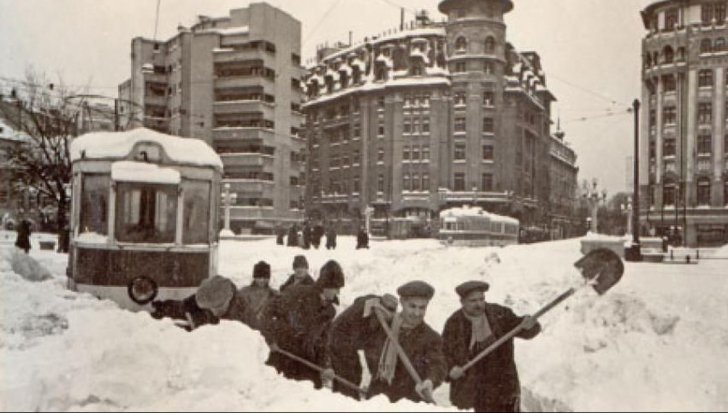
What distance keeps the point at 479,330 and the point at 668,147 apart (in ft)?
30.5

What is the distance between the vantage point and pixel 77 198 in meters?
9.05

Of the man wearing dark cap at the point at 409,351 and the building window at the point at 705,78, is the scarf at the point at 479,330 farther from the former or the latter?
the building window at the point at 705,78

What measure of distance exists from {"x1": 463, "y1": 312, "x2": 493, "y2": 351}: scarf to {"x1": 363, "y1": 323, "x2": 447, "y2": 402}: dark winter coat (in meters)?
0.27

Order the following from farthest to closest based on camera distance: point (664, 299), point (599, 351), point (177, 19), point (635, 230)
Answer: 1. point (635, 230)
2. point (177, 19)
3. point (664, 299)
4. point (599, 351)

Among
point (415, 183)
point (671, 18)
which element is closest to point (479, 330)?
point (671, 18)

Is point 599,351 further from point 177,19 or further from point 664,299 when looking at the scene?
point 177,19

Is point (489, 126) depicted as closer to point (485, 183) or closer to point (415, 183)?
point (485, 183)

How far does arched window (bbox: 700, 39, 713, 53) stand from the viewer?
27.5 feet

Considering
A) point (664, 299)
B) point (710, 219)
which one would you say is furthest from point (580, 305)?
point (710, 219)

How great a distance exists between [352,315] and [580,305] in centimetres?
392

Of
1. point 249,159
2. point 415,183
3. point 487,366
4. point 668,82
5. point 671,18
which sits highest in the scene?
point 249,159

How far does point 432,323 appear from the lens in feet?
28.6

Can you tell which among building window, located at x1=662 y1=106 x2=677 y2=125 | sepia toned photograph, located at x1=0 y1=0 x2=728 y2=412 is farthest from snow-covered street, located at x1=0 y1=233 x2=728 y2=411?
building window, located at x1=662 y1=106 x2=677 y2=125

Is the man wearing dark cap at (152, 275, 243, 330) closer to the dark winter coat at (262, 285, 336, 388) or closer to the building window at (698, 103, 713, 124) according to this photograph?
the dark winter coat at (262, 285, 336, 388)
